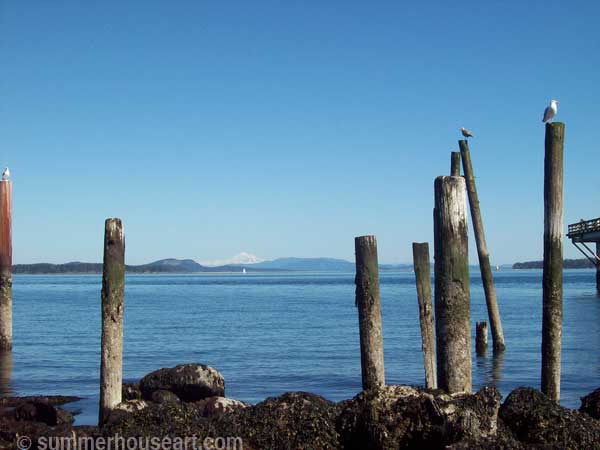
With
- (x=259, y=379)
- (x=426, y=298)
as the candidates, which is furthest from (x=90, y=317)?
(x=426, y=298)

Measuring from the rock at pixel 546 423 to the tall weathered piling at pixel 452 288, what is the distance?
2.58ft

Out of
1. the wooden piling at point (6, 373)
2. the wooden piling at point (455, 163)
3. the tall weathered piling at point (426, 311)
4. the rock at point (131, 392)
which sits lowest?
the wooden piling at point (6, 373)

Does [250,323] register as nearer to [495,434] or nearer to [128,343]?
[128,343]

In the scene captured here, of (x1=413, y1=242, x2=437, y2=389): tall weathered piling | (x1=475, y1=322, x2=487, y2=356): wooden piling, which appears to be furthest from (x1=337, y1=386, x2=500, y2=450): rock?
(x1=475, y1=322, x2=487, y2=356): wooden piling

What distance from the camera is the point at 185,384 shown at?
13.7m

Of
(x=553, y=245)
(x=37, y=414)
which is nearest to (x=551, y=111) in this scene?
(x=553, y=245)

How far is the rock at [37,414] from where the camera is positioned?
11.1 m

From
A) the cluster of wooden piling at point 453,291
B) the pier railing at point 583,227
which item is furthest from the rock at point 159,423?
the pier railing at point 583,227

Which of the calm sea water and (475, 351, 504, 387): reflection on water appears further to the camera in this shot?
(475, 351, 504, 387): reflection on water

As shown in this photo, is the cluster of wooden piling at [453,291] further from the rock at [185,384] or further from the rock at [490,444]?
the rock at [185,384]

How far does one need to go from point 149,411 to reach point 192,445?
109 cm

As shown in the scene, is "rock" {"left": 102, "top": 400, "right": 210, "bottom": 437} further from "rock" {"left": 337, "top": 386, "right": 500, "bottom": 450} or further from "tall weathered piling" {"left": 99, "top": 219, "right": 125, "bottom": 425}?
"tall weathered piling" {"left": 99, "top": 219, "right": 125, "bottom": 425}

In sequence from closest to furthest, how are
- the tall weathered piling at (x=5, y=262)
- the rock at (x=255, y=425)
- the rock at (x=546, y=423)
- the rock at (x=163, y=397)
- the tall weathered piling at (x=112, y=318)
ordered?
1. the rock at (x=546, y=423)
2. the rock at (x=255, y=425)
3. the tall weathered piling at (x=112, y=318)
4. the rock at (x=163, y=397)
5. the tall weathered piling at (x=5, y=262)

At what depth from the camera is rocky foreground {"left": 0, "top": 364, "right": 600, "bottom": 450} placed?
8.29 m
